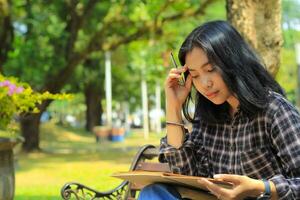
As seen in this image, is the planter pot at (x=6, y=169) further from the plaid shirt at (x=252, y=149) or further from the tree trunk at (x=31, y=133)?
the tree trunk at (x=31, y=133)

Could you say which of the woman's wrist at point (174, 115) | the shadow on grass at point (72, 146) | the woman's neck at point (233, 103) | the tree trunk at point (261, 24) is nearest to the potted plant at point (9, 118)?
the tree trunk at point (261, 24)

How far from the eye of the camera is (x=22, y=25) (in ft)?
62.2

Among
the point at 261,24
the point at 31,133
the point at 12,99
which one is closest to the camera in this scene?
the point at 12,99

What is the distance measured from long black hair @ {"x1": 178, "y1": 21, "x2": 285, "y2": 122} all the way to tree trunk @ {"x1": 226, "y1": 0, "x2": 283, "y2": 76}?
448 cm

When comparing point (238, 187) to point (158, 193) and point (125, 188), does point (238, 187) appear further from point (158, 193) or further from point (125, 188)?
point (125, 188)

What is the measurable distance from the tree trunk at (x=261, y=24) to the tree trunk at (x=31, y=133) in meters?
13.4

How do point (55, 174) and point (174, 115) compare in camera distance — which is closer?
point (174, 115)

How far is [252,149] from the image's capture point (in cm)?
276

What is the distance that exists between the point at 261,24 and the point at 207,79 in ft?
16.1

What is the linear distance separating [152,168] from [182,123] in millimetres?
732

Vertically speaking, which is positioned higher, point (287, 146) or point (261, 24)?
point (261, 24)

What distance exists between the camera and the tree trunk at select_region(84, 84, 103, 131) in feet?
123

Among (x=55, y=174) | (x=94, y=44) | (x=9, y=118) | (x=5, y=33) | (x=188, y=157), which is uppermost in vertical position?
(x=5, y=33)

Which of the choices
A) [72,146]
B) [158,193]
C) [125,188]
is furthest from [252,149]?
[72,146]
